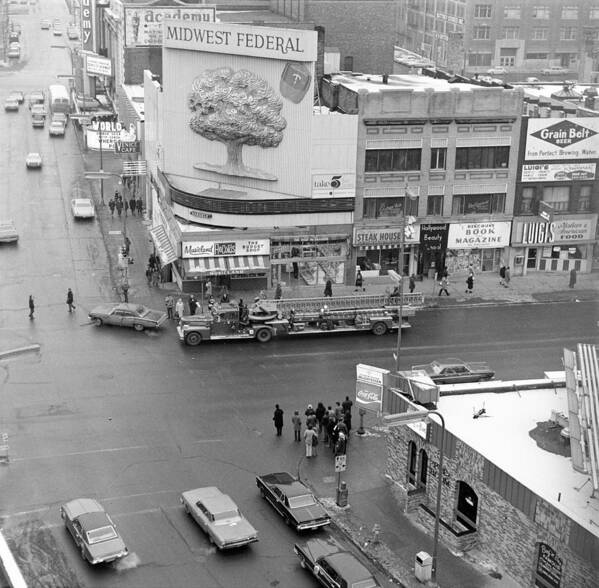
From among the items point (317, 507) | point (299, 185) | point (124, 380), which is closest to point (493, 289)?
point (299, 185)

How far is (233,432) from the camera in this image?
4469 centimetres

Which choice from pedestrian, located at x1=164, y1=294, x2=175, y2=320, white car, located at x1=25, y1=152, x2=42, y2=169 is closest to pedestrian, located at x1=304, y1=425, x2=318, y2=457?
pedestrian, located at x1=164, y1=294, x2=175, y2=320

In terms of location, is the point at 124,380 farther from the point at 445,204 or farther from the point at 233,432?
the point at 445,204

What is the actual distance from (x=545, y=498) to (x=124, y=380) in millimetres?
23593

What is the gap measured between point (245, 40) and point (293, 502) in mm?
32588

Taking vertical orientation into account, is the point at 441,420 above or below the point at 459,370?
above

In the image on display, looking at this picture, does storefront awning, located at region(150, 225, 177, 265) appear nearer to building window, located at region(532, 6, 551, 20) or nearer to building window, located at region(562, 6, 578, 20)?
building window, located at region(532, 6, 551, 20)

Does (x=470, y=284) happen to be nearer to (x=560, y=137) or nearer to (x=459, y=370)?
(x=560, y=137)

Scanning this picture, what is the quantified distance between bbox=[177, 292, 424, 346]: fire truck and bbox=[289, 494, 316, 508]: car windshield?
61.5 ft

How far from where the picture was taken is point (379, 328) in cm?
5734

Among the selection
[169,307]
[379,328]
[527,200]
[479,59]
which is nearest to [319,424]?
[379,328]

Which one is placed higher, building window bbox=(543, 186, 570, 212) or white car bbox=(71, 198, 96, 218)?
building window bbox=(543, 186, 570, 212)

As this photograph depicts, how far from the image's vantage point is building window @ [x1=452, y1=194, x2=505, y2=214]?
218ft

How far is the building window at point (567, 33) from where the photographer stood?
140250 millimetres
